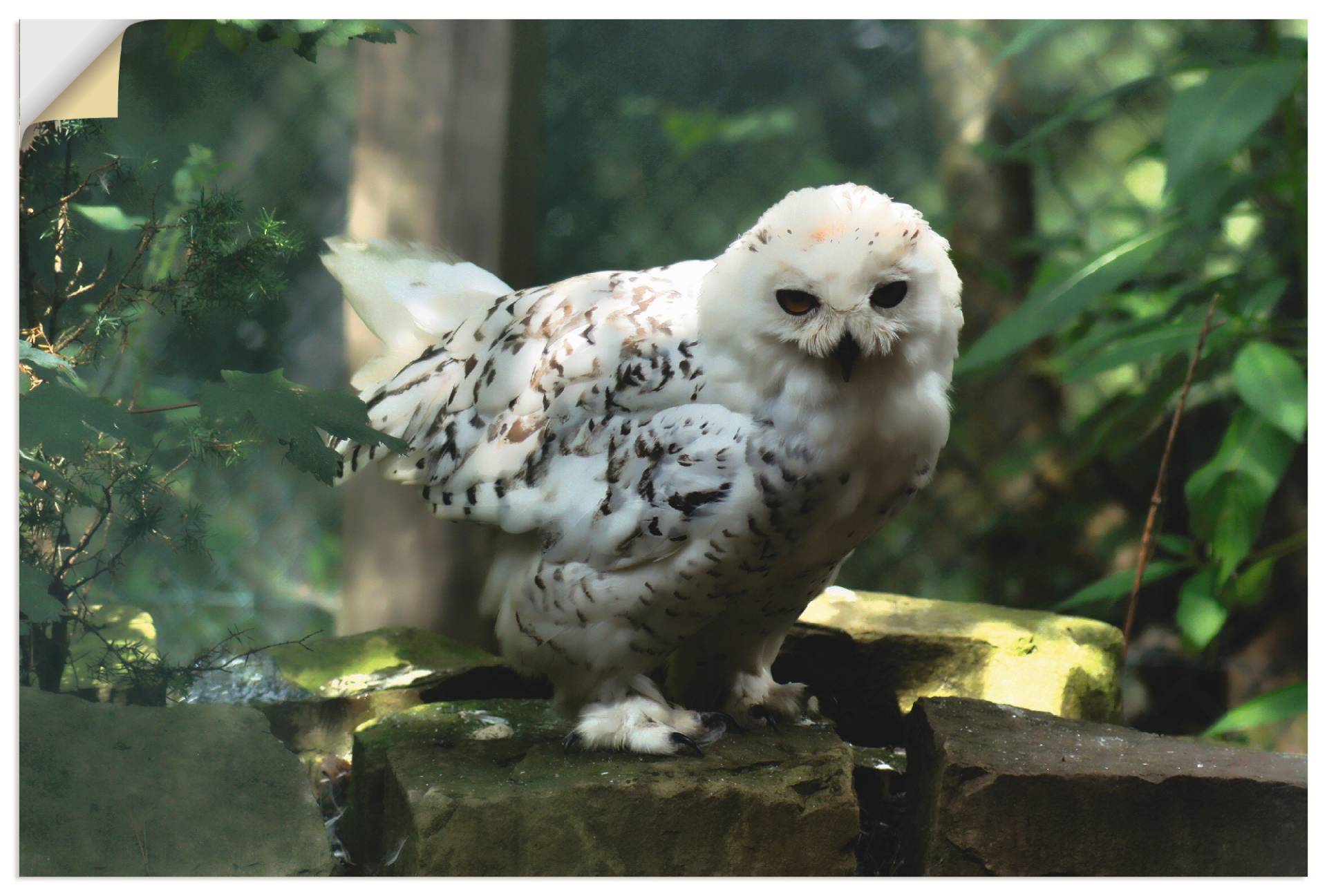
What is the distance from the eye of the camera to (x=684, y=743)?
5.06 ft

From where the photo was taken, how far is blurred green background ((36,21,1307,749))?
166cm

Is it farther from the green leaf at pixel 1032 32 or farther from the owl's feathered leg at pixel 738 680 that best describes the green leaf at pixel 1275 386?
the owl's feathered leg at pixel 738 680

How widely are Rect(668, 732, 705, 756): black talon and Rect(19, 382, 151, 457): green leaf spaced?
713 mm

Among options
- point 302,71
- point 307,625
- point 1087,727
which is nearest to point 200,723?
point 307,625

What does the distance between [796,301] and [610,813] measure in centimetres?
61

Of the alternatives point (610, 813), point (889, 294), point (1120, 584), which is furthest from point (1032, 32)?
point (610, 813)

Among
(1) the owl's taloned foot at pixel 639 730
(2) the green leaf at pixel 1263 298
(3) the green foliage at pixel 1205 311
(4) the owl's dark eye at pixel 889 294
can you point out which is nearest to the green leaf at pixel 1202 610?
(3) the green foliage at pixel 1205 311

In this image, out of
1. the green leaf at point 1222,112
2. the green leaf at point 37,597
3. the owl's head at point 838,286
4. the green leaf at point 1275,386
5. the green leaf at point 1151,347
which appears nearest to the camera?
the owl's head at point 838,286

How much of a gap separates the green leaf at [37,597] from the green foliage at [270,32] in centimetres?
63

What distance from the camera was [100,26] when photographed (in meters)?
1.46

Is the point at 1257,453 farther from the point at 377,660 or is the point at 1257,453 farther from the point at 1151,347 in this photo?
the point at 377,660

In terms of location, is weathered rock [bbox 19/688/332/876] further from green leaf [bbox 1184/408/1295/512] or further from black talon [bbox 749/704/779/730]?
green leaf [bbox 1184/408/1295/512]

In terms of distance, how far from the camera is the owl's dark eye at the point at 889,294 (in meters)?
1.32

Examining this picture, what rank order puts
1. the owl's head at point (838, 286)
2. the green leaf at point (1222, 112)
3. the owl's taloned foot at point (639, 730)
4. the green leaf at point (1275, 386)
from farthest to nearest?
the green leaf at point (1275, 386)
the green leaf at point (1222, 112)
the owl's taloned foot at point (639, 730)
the owl's head at point (838, 286)
